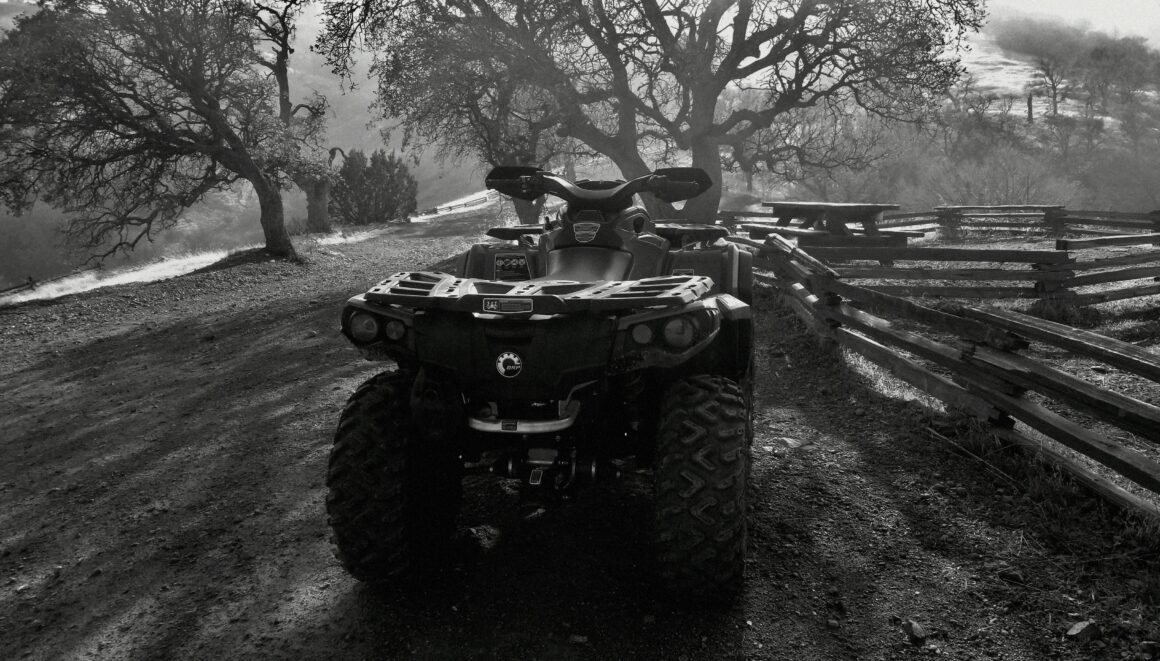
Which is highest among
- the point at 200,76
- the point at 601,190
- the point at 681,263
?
the point at 200,76

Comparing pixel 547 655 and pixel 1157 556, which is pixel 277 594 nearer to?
pixel 547 655

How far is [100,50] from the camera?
47.6 ft

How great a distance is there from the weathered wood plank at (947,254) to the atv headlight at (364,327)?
878cm

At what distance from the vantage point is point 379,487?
10.4ft

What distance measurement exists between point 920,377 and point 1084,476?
178 cm

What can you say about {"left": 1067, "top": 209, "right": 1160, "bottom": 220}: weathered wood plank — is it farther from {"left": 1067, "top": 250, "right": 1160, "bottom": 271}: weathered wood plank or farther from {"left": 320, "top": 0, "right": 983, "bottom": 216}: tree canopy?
{"left": 1067, "top": 250, "right": 1160, "bottom": 271}: weathered wood plank

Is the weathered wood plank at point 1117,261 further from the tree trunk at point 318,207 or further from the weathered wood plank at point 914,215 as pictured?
the tree trunk at point 318,207

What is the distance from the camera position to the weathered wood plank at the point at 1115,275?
941cm

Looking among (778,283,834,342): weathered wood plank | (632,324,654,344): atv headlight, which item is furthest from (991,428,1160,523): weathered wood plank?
(778,283,834,342): weathered wood plank

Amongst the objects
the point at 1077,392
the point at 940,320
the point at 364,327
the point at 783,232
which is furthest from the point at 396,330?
the point at 783,232

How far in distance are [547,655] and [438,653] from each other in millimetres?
422

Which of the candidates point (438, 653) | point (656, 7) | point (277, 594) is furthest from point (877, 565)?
point (656, 7)

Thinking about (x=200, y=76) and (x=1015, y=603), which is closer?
(x=1015, y=603)

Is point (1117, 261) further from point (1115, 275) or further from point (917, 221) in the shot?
point (917, 221)
